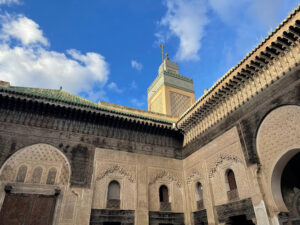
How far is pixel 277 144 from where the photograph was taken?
5.62 meters

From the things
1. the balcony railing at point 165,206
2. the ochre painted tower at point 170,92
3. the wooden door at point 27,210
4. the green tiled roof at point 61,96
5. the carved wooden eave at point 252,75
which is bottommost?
the wooden door at point 27,210

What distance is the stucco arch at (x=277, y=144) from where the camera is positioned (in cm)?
529

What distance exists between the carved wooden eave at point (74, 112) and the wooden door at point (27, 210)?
8.17ft

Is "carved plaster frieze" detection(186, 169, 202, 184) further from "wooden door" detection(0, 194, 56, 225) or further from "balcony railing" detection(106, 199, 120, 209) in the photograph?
"wooden door" detection(0, 194, 56, 225)

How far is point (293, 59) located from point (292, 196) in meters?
3.28

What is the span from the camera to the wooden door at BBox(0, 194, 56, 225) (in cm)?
628

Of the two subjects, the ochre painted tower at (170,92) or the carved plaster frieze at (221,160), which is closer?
the carved plaster frieze at (221,160)

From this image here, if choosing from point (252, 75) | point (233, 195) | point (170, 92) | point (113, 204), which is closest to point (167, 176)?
point (113, 204)

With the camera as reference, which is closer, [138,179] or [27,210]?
[27,210]

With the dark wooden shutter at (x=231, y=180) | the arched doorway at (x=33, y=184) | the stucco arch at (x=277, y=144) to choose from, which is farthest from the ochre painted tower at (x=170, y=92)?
the stucco arch at (x=277, y=144)

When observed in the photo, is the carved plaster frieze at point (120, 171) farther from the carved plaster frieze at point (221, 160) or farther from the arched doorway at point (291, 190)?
the arched doorway at point (291, 190)

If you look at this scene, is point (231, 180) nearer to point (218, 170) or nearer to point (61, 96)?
point (218, 170)

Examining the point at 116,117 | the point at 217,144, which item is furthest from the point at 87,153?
the point at 217,144

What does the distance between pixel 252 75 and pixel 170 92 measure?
26.0 feet
